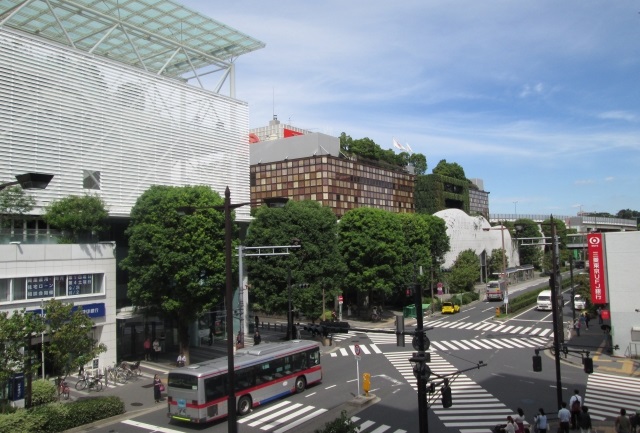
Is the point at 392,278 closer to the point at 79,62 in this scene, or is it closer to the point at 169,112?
the point at 169,112

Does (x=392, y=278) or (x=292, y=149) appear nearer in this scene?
(x=392, y=278)

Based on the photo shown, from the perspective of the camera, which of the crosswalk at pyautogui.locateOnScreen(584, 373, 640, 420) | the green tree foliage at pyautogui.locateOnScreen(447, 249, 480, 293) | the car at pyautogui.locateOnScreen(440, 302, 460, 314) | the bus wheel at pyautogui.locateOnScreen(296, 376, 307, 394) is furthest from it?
the green tree foliage at pyautogui.locateOnScreen(447, 249, 480, 293)

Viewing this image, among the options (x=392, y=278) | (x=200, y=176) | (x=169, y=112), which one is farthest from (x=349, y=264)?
(x=169, y=112)

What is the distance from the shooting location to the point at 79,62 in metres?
36.5

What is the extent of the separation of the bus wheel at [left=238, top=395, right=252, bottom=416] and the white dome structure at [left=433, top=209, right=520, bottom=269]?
5759 cm

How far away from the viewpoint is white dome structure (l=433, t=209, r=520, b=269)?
274ft

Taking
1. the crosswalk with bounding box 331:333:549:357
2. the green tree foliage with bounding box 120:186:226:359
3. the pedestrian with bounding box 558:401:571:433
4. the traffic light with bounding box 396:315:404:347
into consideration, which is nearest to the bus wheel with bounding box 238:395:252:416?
the green tree foliage with bounding box 120:186:226:359

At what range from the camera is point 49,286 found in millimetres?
30719

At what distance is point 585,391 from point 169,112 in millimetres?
35891

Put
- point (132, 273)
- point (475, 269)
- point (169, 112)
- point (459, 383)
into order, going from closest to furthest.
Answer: point (459, 383) < point (132, 273) < point (169, 112) < point (475, 269)

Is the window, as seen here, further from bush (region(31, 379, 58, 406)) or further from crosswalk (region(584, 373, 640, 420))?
crosswalk (region(584, 373, 640, 420))

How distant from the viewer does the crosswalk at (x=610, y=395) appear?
76.8ft

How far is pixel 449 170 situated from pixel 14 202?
102 m

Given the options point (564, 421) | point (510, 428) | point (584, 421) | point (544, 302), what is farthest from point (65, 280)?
point (544, 302)
